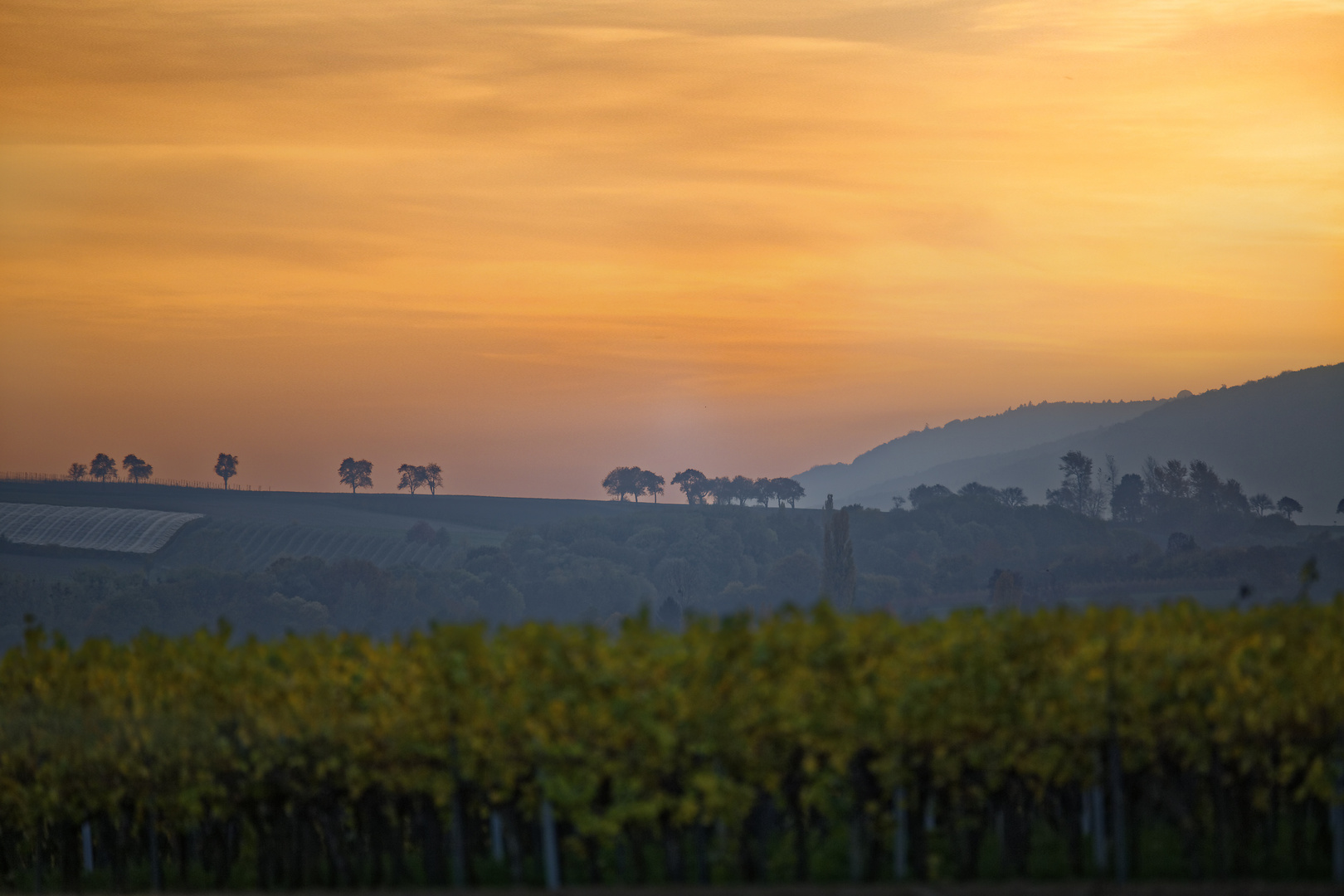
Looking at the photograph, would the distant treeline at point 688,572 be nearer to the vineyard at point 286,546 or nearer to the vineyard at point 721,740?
the vineyard at point 286,546

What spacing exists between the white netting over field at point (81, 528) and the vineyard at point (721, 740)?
158 meters

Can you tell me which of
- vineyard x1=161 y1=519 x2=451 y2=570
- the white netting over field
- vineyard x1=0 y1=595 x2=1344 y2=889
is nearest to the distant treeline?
vineyard x1=161 y1=519 x2=451 y2=570

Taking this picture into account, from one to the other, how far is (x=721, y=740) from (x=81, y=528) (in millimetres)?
163594

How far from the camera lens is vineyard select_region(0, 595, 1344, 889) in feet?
28.9

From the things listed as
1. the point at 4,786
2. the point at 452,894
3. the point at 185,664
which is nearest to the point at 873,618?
the point at 452,894

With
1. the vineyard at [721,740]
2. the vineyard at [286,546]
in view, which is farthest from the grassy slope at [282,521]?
the vineyard at [721,740]

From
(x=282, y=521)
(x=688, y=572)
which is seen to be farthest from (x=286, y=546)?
(x=688, y=572)

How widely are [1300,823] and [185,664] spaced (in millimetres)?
8295

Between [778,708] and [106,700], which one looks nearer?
[778,708]

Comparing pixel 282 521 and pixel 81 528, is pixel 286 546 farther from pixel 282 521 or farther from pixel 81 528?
pixel 81 528

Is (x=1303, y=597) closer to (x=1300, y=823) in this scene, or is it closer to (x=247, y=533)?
(x=1300, y=823)

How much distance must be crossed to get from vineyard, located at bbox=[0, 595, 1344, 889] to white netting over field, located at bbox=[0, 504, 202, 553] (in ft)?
518

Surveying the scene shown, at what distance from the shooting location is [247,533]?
560 feet

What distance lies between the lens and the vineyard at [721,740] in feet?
28.9
